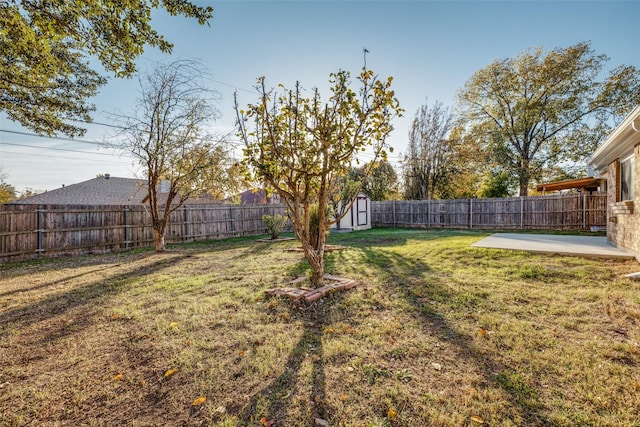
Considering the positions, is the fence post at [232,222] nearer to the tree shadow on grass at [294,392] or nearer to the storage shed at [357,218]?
the storage shed at [357,218]

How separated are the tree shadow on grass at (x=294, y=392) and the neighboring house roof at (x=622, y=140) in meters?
5.68

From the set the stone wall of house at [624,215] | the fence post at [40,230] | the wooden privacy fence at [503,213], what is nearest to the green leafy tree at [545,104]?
the wooden privacy fence at [503,213]

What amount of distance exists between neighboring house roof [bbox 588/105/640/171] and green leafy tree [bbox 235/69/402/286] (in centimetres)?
381

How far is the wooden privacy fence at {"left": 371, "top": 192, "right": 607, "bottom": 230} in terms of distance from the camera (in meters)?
12.6

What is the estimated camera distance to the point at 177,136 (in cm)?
905

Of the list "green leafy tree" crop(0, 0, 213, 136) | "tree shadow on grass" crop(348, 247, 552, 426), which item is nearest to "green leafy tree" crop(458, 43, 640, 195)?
"tree shadow on grass" crop(348, 247, 552, 426)

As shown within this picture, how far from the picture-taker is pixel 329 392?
200 cm

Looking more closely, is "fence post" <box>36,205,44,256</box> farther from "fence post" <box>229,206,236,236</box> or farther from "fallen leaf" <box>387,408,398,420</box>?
"fallen leaf" <box>387,408,398,420</box>

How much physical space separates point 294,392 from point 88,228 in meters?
10.6

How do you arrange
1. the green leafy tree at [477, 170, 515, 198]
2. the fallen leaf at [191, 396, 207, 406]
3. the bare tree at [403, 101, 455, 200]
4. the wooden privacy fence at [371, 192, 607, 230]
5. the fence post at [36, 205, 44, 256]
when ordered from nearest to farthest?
the fallen leaf at [191, 396, 207, 406]
the fence post at [36, 205, 44, 256]
the wooden privacy fence at [371, 192, 607, 230]
the green leafy tree at [477, 170, 515, 198]
the bare tree at [403, 101, 455, 200]

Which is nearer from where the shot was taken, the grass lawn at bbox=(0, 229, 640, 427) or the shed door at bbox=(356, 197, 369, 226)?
the grass lawn at bbox=(0, 229, 640, 427)

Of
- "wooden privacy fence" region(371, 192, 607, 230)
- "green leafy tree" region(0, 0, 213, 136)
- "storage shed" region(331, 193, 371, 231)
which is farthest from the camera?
"storage shed" region(331, 193, 371, 231)

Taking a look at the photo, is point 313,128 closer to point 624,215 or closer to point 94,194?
point 624,215

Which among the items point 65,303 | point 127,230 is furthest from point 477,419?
point 127,230
